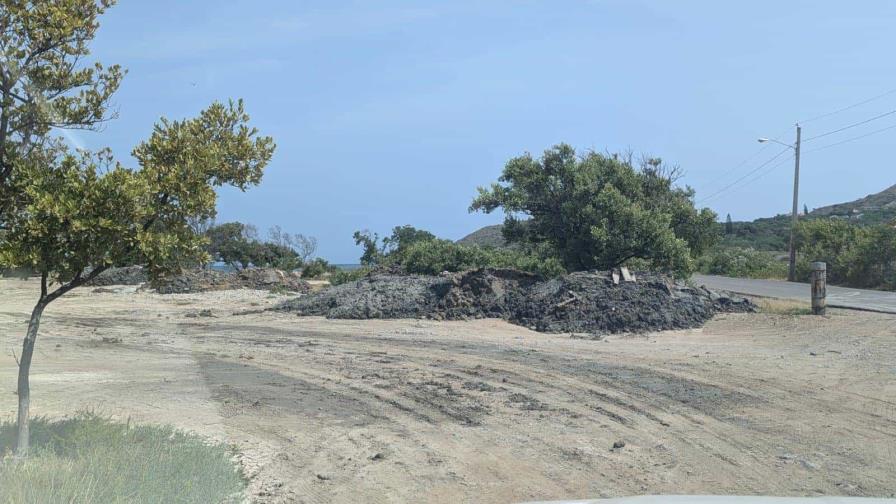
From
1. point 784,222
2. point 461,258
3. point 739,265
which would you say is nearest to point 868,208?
point 784,222

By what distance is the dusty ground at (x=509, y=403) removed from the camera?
771cm

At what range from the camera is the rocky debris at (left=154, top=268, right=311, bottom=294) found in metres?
34.2

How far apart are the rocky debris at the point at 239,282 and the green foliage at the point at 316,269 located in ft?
36.6

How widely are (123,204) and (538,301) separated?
16.8 metres

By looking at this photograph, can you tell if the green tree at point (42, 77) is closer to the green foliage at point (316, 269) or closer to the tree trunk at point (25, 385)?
the tree trunk at point (25, 385)

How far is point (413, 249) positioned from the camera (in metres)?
32.2

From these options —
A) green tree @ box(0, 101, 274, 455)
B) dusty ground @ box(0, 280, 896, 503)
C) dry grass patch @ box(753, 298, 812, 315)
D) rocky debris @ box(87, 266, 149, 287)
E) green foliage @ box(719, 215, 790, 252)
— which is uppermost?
green foliage @ box(719, 215, 790, 252)

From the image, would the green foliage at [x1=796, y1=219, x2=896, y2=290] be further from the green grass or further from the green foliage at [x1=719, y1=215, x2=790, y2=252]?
the green grass

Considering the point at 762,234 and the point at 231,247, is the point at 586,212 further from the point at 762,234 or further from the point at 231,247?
the point at 762,234

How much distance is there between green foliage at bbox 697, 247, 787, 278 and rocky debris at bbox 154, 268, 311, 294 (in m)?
26.5

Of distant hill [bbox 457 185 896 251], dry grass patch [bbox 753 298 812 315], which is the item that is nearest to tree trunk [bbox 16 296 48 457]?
dry grass patch [bbox 753 298 812 315]

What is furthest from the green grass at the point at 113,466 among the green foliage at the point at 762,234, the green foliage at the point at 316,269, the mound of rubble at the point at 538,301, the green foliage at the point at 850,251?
the green foliage at the point at 762,234

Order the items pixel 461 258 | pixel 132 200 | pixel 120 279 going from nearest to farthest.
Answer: pixel 132 200
pixel 461 258
pixel 120 279

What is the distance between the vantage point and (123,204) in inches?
250
